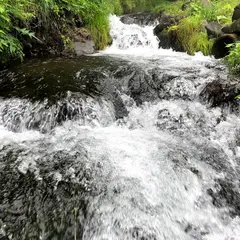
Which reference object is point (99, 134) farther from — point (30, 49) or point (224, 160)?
point (30, 49)

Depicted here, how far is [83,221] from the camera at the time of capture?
Result: 6.43ft

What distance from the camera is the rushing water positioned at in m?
1.96

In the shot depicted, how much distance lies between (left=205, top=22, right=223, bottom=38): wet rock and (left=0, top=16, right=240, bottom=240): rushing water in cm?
202

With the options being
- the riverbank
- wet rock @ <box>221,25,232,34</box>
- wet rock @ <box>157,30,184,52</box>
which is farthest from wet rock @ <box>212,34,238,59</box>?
wet rock @ <box>157,30,184,52</box>

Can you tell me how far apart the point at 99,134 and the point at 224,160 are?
1.81 m

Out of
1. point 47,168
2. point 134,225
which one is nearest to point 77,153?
point 47,168

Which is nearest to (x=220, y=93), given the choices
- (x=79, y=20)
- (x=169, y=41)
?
(x=169, y=41)

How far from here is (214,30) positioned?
6.66 metres

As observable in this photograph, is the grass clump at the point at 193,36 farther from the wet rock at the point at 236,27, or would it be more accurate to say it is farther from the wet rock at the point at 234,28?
the wet rock at the point at 236,27

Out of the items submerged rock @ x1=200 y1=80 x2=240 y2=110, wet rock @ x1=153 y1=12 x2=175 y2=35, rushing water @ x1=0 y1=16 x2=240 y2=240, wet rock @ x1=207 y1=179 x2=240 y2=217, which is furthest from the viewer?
wet rock @ x1=153 y1=12 x2=175 y2=35

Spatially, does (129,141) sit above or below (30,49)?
below

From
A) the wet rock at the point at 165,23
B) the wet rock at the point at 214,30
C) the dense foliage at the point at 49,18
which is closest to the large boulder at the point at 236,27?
the wet rock at the point at 214,30

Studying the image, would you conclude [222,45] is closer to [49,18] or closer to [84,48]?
[84,48]

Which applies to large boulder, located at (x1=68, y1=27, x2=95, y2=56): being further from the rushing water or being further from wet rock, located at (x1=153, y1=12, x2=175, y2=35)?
wet rock, located at (x1=153, y1=12, x2=175, y2=35)
